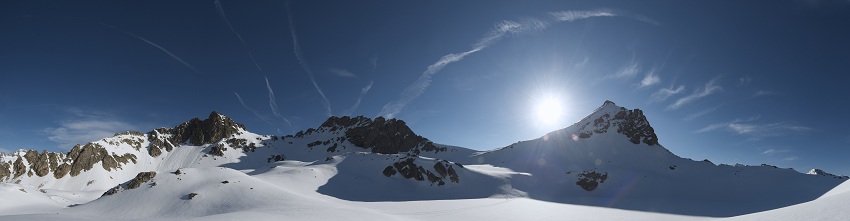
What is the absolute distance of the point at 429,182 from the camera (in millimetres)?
77438

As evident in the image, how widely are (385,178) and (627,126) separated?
94560 millimetres

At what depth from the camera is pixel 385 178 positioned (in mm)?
76688

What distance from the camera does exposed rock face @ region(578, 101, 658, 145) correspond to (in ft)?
379

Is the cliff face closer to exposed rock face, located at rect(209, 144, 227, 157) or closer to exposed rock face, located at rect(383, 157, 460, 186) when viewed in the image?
exposed rock face, located at rect(209, 144, 227, 157)

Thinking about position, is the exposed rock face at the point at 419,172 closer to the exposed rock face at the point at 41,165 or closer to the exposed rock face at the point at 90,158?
the exposed rock face at the point at 90,158

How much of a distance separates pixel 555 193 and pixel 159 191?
252ft

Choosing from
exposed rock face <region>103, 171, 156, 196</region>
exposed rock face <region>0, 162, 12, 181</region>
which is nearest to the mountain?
exposed rock face <region>103, 171, 156, 196</region>

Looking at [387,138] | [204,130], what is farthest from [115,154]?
[387,138]

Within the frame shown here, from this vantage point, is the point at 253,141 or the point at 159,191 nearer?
the point at 159,191

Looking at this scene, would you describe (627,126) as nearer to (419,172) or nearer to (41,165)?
(419,172)

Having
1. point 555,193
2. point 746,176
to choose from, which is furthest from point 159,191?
point 746,176

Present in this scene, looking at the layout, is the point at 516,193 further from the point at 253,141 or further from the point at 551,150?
the point at 253,141

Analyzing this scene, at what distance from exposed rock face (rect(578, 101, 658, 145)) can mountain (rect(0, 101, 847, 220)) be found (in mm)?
596

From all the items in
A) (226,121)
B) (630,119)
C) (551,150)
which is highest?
(226,121)
